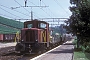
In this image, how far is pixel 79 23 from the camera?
2633 centimetres

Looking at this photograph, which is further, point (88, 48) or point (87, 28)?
point (88, 48)

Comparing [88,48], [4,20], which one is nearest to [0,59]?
[88,48]

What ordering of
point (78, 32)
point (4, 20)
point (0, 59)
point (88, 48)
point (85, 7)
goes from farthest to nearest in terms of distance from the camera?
point (4, 20) → point (88, 48) → point (78, 32) → point (85, 7) → point (0, 59)

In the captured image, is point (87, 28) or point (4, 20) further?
point (4, 20)

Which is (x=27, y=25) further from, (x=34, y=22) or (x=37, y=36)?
(x=37, y=36)

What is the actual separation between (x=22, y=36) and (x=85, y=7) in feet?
22.2

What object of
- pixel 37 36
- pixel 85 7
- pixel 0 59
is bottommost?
pixel 0 59

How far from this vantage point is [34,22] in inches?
1112

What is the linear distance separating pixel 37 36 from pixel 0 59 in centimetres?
648

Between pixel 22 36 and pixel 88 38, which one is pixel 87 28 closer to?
pixel 88 38

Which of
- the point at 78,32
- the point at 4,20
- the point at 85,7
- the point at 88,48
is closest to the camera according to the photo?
the point at 85,7

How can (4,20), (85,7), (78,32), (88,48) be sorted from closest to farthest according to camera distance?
(85,7)
(78,32)
(88,48)
(4,20)

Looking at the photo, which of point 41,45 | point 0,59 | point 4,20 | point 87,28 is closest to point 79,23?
point 87,28

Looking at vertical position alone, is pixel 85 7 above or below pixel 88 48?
above
